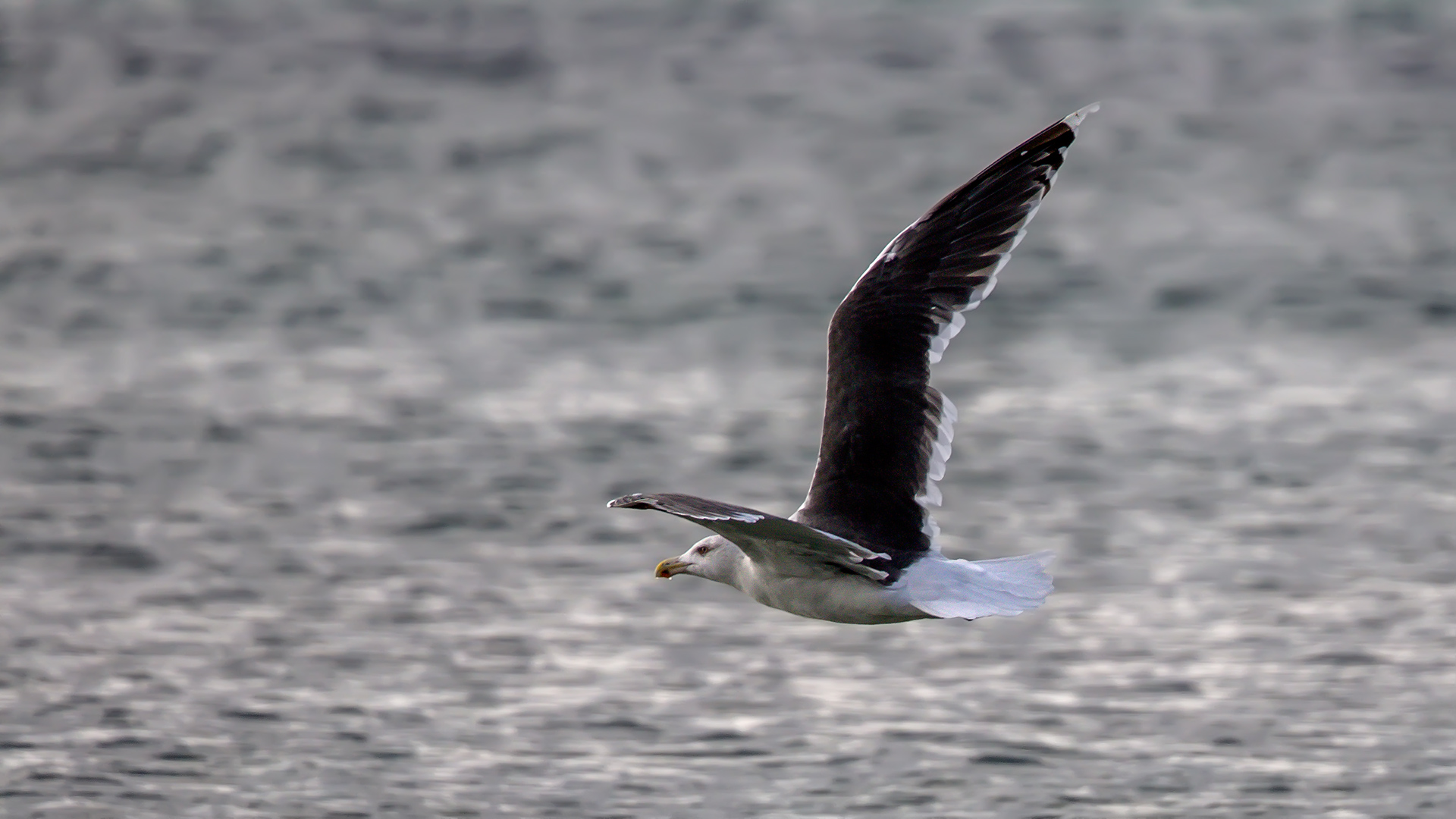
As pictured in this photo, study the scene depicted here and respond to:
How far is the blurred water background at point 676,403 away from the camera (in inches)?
416

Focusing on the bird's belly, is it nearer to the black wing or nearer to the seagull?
the seagull

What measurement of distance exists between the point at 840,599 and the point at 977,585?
1.67 ft

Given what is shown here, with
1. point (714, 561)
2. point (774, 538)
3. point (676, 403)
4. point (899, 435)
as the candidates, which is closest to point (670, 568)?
point (714, 561)

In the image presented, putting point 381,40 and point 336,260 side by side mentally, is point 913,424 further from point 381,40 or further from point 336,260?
point 381,40

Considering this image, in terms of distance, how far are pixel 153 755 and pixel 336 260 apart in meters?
10.7

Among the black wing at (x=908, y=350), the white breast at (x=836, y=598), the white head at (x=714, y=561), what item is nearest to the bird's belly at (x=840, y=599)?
the white breast at (x=836, y=598)

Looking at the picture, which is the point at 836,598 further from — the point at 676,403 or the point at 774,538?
the point at 676,403

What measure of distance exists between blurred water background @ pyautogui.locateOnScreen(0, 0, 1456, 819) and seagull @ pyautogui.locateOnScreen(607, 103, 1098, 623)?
1.94m

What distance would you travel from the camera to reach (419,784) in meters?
10.1

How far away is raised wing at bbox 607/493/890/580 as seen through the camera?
640cm

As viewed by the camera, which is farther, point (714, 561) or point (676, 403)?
point (676, 403)

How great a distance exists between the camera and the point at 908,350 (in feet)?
28.3

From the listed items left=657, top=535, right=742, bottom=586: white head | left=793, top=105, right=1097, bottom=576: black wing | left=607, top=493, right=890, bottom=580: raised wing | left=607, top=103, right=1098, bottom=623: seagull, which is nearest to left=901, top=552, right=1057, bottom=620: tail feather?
left=607, top=103, right=1098, bottom=623: seagull

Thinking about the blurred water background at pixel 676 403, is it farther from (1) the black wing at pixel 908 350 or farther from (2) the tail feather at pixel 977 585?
(2) the tail feather at pixel 977 585
